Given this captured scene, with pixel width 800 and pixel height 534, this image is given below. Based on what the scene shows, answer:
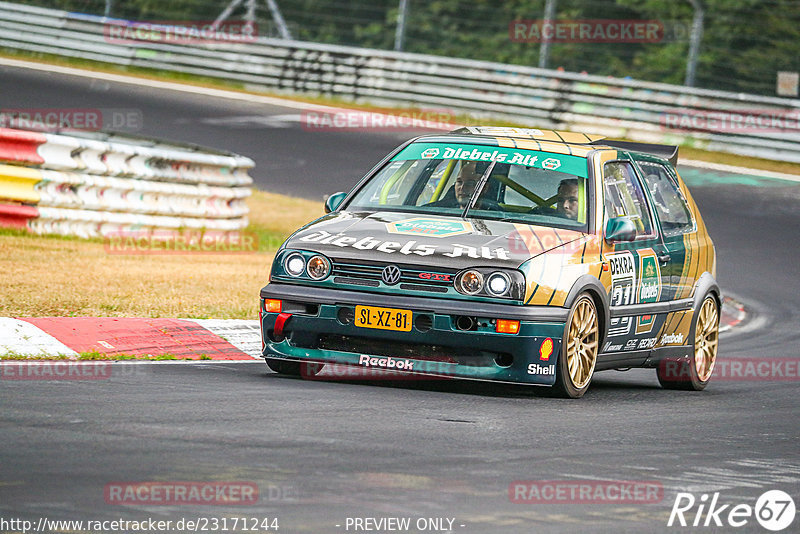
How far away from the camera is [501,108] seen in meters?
26.8

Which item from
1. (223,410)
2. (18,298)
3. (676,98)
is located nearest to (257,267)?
(18,298)

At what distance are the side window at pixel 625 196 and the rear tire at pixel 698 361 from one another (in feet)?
3.09

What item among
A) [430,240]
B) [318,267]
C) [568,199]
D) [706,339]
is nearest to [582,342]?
[568,199]

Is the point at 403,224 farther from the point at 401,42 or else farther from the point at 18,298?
the point at 401,42

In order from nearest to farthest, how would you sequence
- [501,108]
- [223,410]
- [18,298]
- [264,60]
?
[223,410] < [18,298] < [501,108] < [264,60]

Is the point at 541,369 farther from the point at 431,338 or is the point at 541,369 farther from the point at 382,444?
the point at 382,444

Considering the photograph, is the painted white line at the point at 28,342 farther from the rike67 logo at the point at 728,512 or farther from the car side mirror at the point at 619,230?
the rike67 logo at the point at 728,512

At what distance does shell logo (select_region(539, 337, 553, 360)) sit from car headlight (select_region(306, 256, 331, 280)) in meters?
1.35

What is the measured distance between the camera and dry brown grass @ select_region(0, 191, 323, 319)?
418 inches

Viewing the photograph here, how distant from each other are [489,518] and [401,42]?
23356mm

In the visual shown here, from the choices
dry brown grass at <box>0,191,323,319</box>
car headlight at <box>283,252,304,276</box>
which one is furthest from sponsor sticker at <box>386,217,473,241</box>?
dry brown grass at <box>0,191,323,319</box>

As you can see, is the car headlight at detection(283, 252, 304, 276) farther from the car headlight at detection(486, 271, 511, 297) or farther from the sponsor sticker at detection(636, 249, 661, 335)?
the sponsor sticker at detection(636, 249, 661, 335)

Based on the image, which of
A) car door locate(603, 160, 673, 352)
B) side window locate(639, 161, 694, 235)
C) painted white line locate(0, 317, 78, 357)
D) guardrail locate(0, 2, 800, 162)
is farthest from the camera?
guardrail locate(0, 2, 800, 162)

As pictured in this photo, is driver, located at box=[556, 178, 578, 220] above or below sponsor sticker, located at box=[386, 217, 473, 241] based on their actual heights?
above
